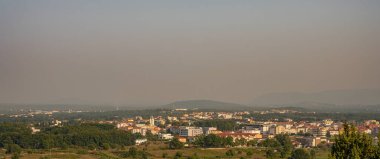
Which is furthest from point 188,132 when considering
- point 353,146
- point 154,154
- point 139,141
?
point 353,146

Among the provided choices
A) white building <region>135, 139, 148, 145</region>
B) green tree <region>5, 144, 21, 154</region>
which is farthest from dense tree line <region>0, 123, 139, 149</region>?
green tree <region>5, 144, 21, 154</region>

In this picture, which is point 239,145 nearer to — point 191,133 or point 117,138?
point 117,138

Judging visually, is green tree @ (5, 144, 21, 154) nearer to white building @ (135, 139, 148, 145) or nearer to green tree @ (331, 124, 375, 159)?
white building @ (135, 139, 148, 145)

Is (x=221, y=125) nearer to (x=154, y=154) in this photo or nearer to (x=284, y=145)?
(x=284, y=145)

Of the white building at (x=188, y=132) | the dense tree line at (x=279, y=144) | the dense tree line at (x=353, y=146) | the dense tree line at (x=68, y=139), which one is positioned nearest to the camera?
the dense tree line at (x=353, y=146)

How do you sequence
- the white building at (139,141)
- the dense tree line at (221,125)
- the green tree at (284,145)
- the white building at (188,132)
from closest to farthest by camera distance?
the green tree at (284,145) < the white building at (139,141) < the white building at (188,132) < the dense tree line at (221,125)

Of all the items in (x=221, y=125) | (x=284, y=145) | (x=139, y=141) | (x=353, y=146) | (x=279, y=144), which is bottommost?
(x=139, y=141)

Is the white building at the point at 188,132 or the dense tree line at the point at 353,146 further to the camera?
the white building at the point at 188,132

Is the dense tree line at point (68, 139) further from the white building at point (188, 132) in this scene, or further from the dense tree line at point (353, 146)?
the dense tree line at point (353, 146)

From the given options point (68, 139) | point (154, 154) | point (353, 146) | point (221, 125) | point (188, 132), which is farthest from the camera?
point (221, 125)

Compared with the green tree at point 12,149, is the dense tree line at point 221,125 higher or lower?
higher

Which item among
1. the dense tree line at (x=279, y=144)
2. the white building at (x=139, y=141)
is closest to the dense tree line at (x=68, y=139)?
the white building at (x=139, y=141)

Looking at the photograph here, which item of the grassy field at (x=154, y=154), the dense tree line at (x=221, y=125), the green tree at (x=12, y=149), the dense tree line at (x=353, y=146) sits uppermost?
the dense tree line at (x=353, y=146)

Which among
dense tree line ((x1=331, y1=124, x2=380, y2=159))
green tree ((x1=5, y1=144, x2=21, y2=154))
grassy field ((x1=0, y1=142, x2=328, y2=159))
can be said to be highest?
dense tree line ((x1=331, y1=124, x2=380, y2=159))
